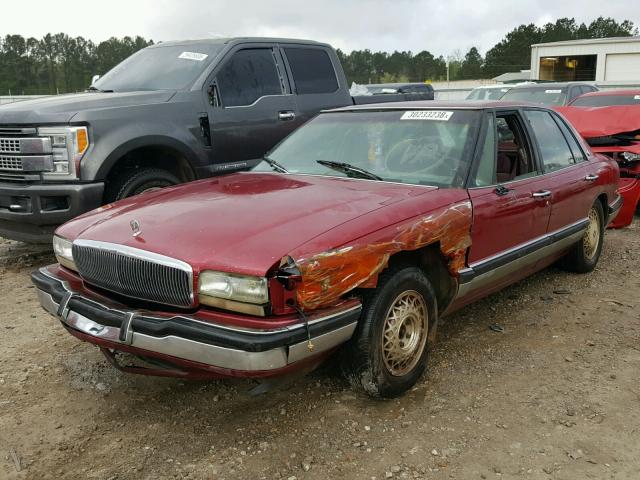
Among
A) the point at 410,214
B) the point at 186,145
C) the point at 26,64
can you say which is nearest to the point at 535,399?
the point at 410,214

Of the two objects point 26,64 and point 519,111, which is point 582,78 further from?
point 26,64

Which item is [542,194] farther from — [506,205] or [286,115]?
[286,115]

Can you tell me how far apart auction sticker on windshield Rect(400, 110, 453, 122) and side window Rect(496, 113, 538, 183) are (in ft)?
1.22

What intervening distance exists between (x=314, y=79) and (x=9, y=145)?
3329 millimetres

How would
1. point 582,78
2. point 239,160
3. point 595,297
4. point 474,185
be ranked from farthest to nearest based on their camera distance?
point 582,78 → point 239,160 → point 595,297 → point 474,185

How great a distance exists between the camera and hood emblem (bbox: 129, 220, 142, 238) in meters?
2.80

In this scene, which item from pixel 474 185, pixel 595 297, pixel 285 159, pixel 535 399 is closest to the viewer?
pixel 535 399

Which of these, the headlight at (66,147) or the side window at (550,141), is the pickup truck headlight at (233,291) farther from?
the headlight at (66,147)

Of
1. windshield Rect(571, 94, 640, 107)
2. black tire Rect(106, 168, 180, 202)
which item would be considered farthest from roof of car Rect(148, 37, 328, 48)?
windshield Rect(571, 94, 640, 107)

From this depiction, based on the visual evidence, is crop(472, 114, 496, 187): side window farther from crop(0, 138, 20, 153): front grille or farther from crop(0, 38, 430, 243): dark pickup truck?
crop(0, 138, 20, 153): front grille

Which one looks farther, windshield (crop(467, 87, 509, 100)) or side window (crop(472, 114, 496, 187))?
windshield (crop(467, 87, 509, 100))

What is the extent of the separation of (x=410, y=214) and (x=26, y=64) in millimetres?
57102

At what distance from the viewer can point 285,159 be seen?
4.10 m

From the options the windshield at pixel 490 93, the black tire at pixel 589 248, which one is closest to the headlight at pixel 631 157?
the black tire at pixel 589 248
